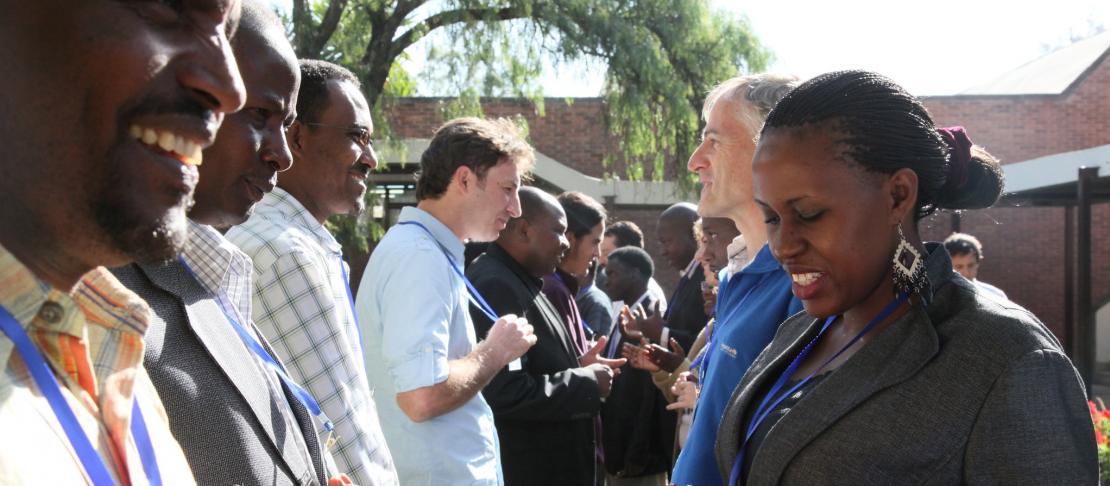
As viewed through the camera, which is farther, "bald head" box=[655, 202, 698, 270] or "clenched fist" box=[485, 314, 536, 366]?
"bald head" box=[655, 202, 698, 270]

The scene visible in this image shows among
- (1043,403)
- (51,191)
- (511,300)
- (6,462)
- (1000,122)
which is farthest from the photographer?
(1000,122)

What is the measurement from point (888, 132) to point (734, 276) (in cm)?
97

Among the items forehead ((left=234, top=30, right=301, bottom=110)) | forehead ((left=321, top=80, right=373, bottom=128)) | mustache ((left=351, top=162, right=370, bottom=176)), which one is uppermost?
forehead ((left=234, top=30, right=301, bottom=110))

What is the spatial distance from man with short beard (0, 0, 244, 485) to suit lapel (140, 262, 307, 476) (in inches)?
20.8

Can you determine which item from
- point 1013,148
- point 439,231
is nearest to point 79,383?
point 439,231

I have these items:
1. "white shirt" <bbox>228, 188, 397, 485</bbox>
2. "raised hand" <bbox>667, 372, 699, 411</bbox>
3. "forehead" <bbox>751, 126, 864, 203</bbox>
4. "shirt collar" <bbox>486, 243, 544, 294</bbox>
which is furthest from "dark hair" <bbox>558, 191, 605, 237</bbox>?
"forehead" <bbox>751, 126, 864, 203</bbox>

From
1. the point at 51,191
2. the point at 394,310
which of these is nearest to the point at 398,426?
the point at 394,310

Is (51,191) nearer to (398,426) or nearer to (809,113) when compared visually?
(809,113)

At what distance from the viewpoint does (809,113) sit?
2092 millimetres

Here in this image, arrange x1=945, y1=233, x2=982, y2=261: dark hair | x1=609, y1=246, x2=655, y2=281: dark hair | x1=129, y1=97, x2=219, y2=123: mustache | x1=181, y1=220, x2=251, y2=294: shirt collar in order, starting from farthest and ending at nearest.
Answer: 1. x1=609, y1=246, x2=655, y2=281: dark hair
2. x1=945, y1=233, x2=982, y2=261: dark hair
3. x1=181, y1=220, x2=251, y2=294: shirt collar
4. x1=129, y1=97, x2=219, y2=123: mustache

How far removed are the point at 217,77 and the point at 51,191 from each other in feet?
0.80

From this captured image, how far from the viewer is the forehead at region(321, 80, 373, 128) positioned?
2979 mm

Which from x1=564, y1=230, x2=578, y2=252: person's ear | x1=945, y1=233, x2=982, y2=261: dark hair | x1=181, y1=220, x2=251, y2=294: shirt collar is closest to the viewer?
x1=181, y1=220, x2=251, y2=294: shirt collar

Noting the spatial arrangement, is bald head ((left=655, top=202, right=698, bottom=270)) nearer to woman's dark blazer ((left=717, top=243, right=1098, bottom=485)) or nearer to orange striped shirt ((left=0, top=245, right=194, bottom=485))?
woman's dark blazer ((left=717, top=243, right=1098, bottom=485))
